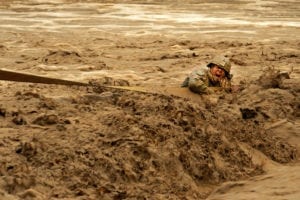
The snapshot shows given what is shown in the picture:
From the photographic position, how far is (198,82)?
6.52 meters

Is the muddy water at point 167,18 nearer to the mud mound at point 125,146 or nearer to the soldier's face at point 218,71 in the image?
the soldier's face at point 218,71

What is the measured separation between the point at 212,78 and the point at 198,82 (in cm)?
25

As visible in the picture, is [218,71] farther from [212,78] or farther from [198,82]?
[198,82]

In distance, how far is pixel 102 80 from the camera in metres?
7.14

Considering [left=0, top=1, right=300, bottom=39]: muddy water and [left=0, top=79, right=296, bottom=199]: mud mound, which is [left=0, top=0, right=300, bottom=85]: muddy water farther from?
[left=0, top=79, right=296, bottom=199]: mud mound

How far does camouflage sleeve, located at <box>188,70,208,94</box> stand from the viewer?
6453 mm

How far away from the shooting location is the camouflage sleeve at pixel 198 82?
6.45 metres

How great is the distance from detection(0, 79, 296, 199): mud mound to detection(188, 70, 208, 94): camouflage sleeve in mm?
785

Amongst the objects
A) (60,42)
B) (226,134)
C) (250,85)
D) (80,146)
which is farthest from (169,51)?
(80,146)

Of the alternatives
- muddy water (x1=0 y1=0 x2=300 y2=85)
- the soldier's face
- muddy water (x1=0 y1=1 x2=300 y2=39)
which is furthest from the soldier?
muddy water (x1=0 y1=1 x2=300 y2=39)

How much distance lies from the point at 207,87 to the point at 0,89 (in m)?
2.10

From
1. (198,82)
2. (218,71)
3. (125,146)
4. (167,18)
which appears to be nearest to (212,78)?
(218,71)

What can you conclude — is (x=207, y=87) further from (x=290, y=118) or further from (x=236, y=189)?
(x=236, y=189)

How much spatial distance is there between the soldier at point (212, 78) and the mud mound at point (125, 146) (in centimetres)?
85
